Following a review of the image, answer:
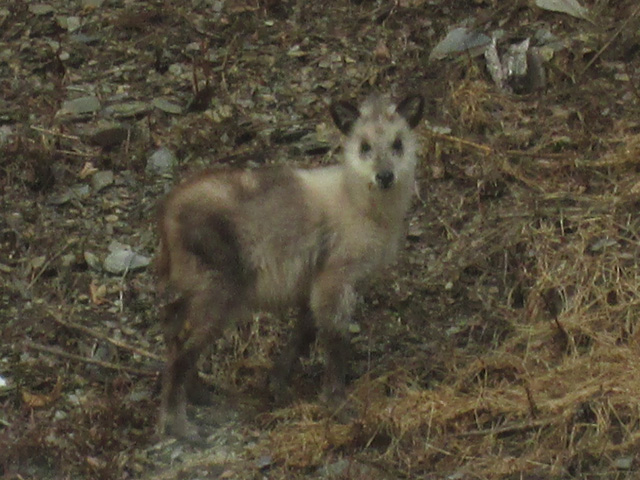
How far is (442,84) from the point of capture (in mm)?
9039

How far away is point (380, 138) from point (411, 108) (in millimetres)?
292

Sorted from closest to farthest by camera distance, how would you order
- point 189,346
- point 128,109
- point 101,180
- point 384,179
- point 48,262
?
point 189,346 < point 384,179 < point 48,262 < point 101,180 < point 128,109

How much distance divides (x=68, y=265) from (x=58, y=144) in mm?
1091

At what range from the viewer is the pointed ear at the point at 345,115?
23.5 feet

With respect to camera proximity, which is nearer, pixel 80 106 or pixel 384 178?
pixel 384 178

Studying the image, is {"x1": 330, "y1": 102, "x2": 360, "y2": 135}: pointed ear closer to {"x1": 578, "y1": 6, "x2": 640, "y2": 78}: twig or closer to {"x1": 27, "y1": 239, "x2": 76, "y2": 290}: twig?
{"x1": 27, "y1": 239, "x2": 76, "y2": 290}: twig

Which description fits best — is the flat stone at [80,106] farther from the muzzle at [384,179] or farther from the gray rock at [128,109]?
the muzzle at [384,179]

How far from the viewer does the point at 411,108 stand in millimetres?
7227

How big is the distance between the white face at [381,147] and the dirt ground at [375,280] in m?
0.98

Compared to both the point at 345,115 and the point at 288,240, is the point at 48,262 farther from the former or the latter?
the point at 345,115

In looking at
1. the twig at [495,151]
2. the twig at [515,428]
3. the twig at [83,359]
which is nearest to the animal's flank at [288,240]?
the twig at [83,359]

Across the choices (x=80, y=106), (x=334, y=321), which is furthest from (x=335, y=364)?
(x=80, y=106)

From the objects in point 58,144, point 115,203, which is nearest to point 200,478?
point 115,203

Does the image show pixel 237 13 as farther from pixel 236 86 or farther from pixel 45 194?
pixel 45 194
